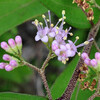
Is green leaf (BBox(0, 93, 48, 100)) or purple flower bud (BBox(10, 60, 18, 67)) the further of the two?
green leaf (BBox(0, 93, 48, 100))

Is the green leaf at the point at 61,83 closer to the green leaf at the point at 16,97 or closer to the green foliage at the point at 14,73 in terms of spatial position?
the green leaf at the point at 16,97

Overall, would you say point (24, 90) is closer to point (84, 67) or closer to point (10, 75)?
point (10, 75)

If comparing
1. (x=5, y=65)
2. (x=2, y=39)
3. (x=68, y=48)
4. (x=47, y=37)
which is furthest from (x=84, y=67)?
(x=2, y=39)

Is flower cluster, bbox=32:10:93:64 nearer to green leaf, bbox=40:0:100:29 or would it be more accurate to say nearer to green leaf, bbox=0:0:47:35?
green leaf, bbox=40:0:100:29

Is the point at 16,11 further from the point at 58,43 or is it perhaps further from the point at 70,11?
the point at 58,43

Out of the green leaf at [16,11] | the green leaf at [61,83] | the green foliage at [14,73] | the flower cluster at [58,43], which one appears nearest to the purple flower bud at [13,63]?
the flower cluster at [58,43]

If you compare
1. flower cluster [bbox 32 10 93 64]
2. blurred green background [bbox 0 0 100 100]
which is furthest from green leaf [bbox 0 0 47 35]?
flower cluster [bbox 32 10 93 64]
